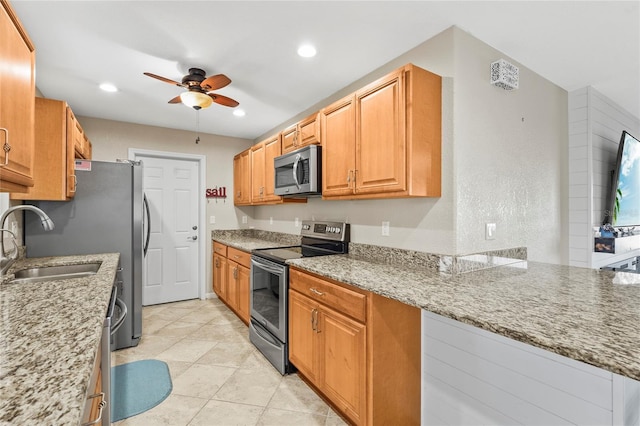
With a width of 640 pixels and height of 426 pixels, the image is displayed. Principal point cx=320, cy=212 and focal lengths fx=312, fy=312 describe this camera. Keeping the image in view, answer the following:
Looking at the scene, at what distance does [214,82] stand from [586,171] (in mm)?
3171

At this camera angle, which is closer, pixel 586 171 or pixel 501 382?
pixel 501 382

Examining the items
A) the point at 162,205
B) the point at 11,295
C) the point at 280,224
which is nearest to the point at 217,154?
the point at 162,205

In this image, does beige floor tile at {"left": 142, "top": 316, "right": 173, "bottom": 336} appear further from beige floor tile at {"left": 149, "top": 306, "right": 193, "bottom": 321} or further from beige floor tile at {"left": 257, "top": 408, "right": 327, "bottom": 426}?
beige floor tile at {"left": 257, "top": 408, "right": 327, "bottom": 426}

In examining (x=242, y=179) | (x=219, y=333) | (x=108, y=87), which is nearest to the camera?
(x=108, y=87)

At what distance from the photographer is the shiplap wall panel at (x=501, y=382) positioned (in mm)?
1309

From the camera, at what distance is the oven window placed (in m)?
2.51

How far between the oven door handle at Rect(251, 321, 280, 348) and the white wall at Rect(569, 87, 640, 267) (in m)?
2.68

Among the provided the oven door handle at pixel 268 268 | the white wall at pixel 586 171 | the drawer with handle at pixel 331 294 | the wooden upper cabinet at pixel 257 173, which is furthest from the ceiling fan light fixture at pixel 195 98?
the white wall at pixel 586 171

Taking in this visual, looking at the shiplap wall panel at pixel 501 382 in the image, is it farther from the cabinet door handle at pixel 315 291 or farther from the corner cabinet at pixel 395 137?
the corner cabinet at pixel 395 137

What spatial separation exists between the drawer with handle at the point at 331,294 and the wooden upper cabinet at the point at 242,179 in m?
2.15

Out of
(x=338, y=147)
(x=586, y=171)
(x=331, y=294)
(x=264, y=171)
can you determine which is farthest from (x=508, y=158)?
(x=264, y=171)

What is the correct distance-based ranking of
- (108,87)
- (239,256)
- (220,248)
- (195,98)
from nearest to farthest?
(195,98) < (108,87) < (239,256) < (220,248)

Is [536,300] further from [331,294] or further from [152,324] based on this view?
[152,324]

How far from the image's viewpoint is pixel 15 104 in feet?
4.60
